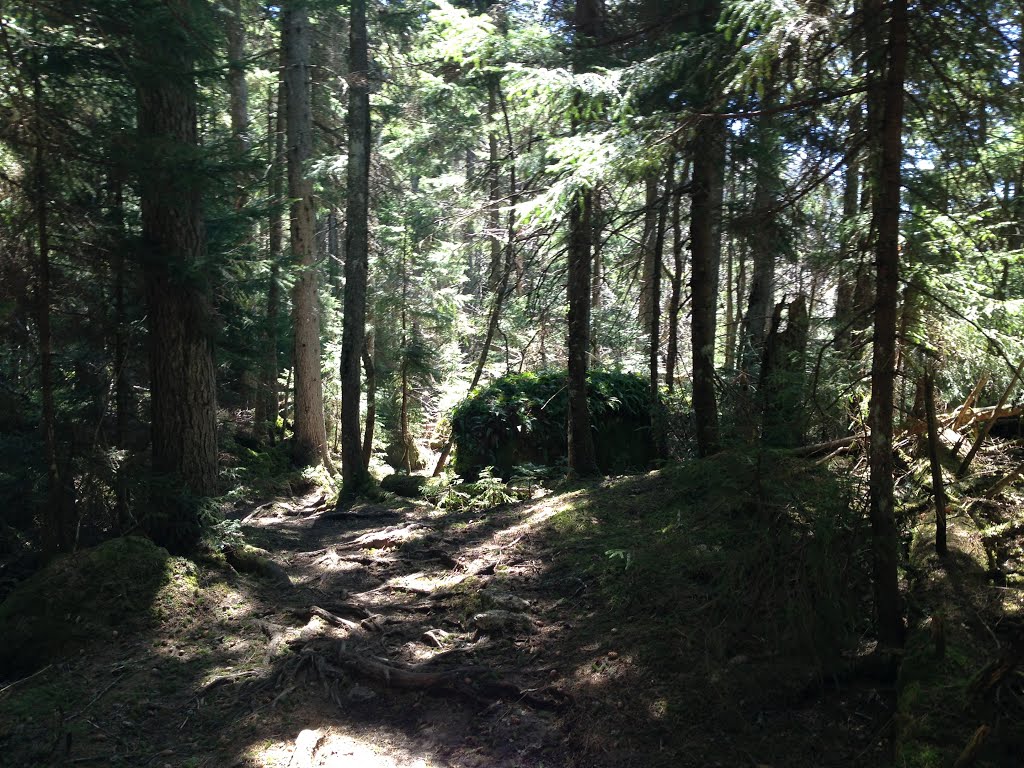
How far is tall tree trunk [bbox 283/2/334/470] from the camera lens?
1523 cm

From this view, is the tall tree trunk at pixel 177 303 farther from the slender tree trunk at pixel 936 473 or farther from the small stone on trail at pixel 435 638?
the slender tree trunk at pixel 936 473

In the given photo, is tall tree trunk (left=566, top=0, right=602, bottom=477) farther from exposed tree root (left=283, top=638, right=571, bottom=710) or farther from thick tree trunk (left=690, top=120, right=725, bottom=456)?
exposed tree root (left=283, top=638, right=571, bottom=710)

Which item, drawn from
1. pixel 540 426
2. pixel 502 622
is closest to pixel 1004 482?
pixel 502 622

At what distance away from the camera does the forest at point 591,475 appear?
3.95 metres

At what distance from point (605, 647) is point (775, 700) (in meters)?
1.42

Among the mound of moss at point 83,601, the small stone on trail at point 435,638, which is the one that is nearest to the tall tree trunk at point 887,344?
the small stone on trail at point 435,638

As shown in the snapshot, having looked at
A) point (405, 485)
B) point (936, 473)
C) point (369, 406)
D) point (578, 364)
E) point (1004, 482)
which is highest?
point (578, 364)

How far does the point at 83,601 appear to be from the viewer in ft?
19.8

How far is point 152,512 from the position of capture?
7.00 meters

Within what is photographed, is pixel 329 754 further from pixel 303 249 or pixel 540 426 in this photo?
pixel 303 249

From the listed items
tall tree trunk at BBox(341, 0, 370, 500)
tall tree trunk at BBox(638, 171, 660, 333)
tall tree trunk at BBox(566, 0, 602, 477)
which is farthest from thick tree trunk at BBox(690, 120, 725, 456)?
tall tree trunk at BBox(341, 0, 370, 500)

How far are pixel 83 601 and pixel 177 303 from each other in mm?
3219

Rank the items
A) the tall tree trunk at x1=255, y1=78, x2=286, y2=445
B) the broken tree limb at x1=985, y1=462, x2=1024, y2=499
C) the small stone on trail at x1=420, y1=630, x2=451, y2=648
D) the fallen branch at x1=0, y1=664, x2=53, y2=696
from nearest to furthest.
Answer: the broken tree limb at x1=985, y1=462, x2=1024, y2=499
the fallen branch at x1=0, y1=664, x2=53, y2=696
the small stone on trail at x1=420, y1=630, x2=451, y2=648
the tall tree trunk at x1=255, y1=78, x2=286, y2=445

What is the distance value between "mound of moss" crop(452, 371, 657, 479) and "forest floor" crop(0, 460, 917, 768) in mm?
4959
